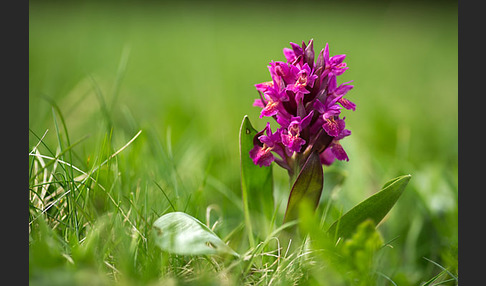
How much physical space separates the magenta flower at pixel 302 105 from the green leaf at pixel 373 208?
0.60 ft

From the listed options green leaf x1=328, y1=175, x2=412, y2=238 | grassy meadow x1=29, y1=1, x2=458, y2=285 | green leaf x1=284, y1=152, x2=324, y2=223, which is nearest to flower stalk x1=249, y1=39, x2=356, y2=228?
green leaf x1=284, y1=152, x2=324, y2=223

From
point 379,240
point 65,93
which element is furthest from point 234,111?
point 379,240

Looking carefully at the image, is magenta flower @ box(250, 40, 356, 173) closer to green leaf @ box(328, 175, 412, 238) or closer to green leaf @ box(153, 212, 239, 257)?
green leaf @ box(328, 175, 412, 238)

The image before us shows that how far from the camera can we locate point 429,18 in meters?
9.67

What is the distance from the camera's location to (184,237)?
4.56 feet

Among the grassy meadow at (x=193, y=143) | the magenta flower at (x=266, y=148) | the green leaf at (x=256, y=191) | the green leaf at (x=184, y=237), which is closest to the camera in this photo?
the green leaf at (x=184, y=237)

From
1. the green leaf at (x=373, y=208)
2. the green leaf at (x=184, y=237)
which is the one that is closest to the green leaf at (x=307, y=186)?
the green leaf at (x=373, y=208)

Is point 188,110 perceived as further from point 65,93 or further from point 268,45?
point 268,45

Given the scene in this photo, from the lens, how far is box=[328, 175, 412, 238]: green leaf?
1568 mm

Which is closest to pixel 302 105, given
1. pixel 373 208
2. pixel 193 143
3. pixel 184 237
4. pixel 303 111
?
pixel 303 111

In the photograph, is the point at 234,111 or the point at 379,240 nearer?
the point at 379,240

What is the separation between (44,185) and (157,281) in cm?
65

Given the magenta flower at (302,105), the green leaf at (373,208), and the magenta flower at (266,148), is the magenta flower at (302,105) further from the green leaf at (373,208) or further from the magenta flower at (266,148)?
the green leaf at (373,208)

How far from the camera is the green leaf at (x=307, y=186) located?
1558mm
